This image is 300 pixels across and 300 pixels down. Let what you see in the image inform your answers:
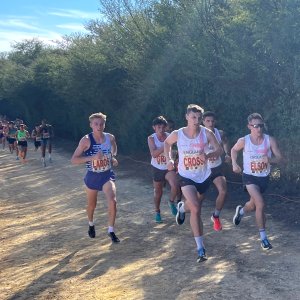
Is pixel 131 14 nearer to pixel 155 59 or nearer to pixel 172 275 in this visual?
pixel 155 59

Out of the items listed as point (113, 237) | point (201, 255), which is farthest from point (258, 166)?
point (113, 237)

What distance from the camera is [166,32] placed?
43.7 feet

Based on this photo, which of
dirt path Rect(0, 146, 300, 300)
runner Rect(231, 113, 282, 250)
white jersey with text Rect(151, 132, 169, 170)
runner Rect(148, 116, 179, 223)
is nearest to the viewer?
dirt path Rect(0, 146, 300, 300)

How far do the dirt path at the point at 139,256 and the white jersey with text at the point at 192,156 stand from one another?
1.06 metres

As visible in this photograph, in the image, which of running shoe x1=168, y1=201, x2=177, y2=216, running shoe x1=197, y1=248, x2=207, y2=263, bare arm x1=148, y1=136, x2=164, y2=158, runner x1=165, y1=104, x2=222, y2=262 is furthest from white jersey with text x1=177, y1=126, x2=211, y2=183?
running shoe x1=168, y1=201, x2=177, y2=216

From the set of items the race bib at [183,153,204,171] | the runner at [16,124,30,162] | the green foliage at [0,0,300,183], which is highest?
the green foliage at [0,0,300,183]

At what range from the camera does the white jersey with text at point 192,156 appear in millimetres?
6855

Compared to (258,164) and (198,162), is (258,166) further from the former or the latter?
(198,162)

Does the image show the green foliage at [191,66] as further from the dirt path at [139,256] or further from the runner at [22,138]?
the runner at [22,138]

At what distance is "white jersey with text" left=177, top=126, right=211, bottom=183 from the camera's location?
6855mm

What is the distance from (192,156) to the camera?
6875mm

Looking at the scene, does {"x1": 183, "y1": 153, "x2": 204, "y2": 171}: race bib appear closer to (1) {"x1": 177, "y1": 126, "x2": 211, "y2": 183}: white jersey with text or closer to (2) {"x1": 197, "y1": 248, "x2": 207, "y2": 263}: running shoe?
(1) {"x1": 177, "y1": 126, "x2": 211, "y2": 183}: white jersey with text

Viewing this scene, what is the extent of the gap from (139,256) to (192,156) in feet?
5.00

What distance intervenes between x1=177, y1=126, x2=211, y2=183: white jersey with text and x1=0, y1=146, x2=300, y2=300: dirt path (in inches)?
41.5
